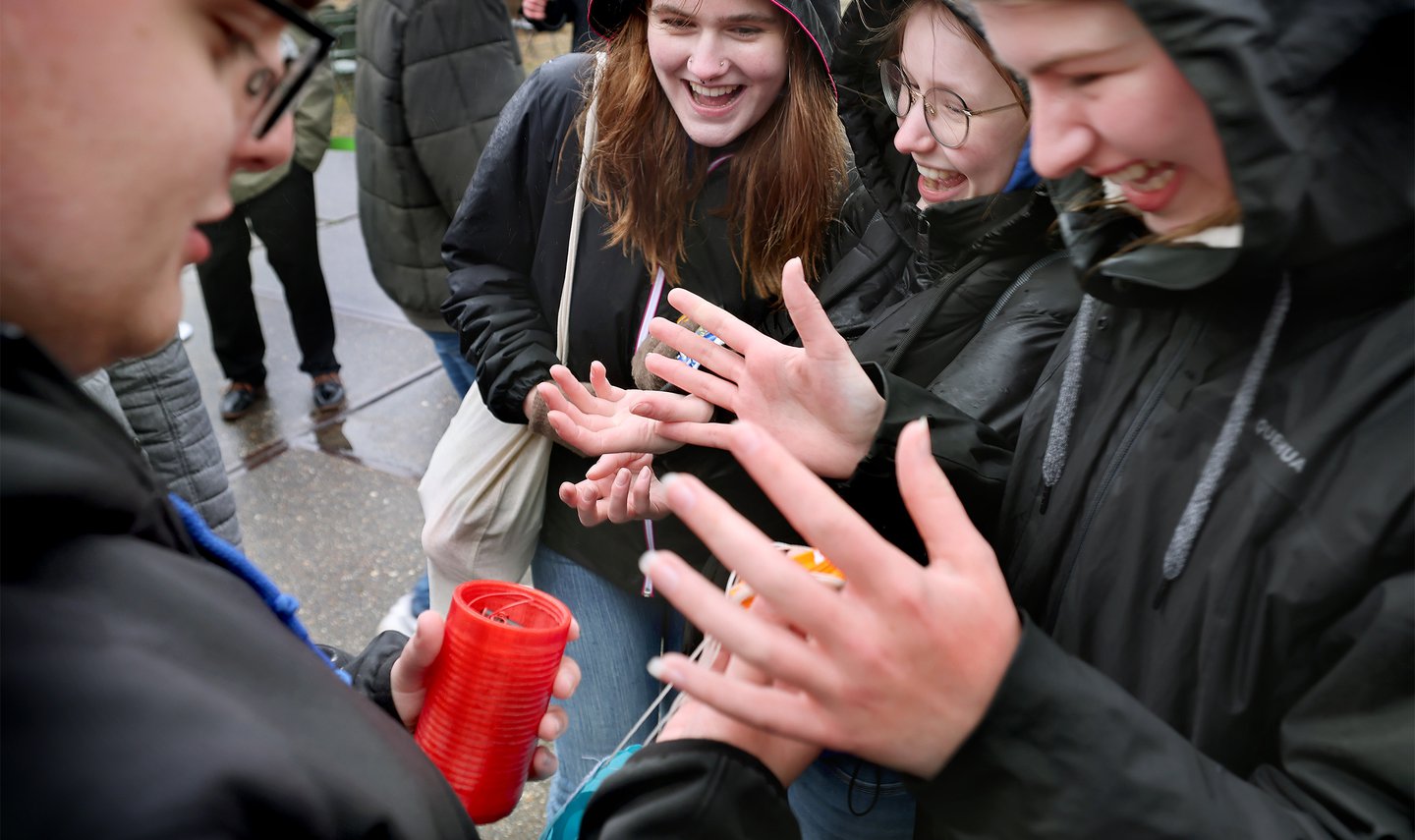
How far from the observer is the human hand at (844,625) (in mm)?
909

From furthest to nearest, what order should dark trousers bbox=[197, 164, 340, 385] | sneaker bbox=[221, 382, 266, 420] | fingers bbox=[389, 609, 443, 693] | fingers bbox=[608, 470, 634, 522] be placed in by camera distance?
sneaker bbox=[221, 382, 266, 420] < dark trousers bbox=[197, 164, 340, 385] < fingers bbox=[608, 470, 634, 522] < fingers bbox=[389, 609, 443, 693]

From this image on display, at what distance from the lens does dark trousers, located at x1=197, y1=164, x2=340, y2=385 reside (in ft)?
14.8

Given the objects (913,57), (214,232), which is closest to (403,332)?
(214,232)

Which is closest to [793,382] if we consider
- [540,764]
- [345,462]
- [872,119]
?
[540,764]

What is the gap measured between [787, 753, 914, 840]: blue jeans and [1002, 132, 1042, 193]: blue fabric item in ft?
3.55

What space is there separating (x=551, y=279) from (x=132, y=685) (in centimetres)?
179

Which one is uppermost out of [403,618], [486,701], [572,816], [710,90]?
[710,90]

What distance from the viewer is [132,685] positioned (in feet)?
2.37

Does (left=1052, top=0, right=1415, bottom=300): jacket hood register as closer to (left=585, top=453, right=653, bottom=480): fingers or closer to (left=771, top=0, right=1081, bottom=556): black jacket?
(left=771, top=0, right=1081, bottom=556): black jacket

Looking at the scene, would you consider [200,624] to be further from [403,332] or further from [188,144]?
[403,332]

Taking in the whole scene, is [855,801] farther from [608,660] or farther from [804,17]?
[804,17]

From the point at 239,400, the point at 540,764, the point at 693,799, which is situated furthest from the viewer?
the point at 239,400

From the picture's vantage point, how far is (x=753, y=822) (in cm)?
110

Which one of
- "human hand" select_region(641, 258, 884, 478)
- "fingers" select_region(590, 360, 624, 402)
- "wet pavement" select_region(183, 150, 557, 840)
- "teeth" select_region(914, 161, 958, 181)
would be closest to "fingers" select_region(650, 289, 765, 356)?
"human hand" select_region(641, 258, 884, 478)
